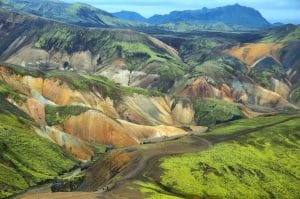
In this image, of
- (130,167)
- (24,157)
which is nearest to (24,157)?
(24,157)

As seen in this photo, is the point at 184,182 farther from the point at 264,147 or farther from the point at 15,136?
the point at 15,136

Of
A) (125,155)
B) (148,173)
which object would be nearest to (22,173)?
(125,155)

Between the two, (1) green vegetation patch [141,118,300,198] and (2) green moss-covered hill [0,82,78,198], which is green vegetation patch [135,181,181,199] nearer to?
(1) green vegetation patch [141,118,300,198]

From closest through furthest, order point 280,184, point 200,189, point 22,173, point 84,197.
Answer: point 84,197, point 200,189, point 280,184, point 22,173

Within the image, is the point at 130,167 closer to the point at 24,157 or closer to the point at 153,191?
the point at 153,191

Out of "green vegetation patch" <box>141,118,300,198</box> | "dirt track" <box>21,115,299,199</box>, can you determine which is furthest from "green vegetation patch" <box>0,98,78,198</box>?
"green vegetation patch" <box>141,118,300,198</box>

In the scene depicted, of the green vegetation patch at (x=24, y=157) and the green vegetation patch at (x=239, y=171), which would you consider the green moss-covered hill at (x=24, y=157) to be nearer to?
the green vegetation patch at (x=24, y=157)

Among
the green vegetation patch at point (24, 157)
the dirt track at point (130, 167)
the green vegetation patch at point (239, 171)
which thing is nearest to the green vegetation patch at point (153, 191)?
the green vegetation patch at point (239, 171)
